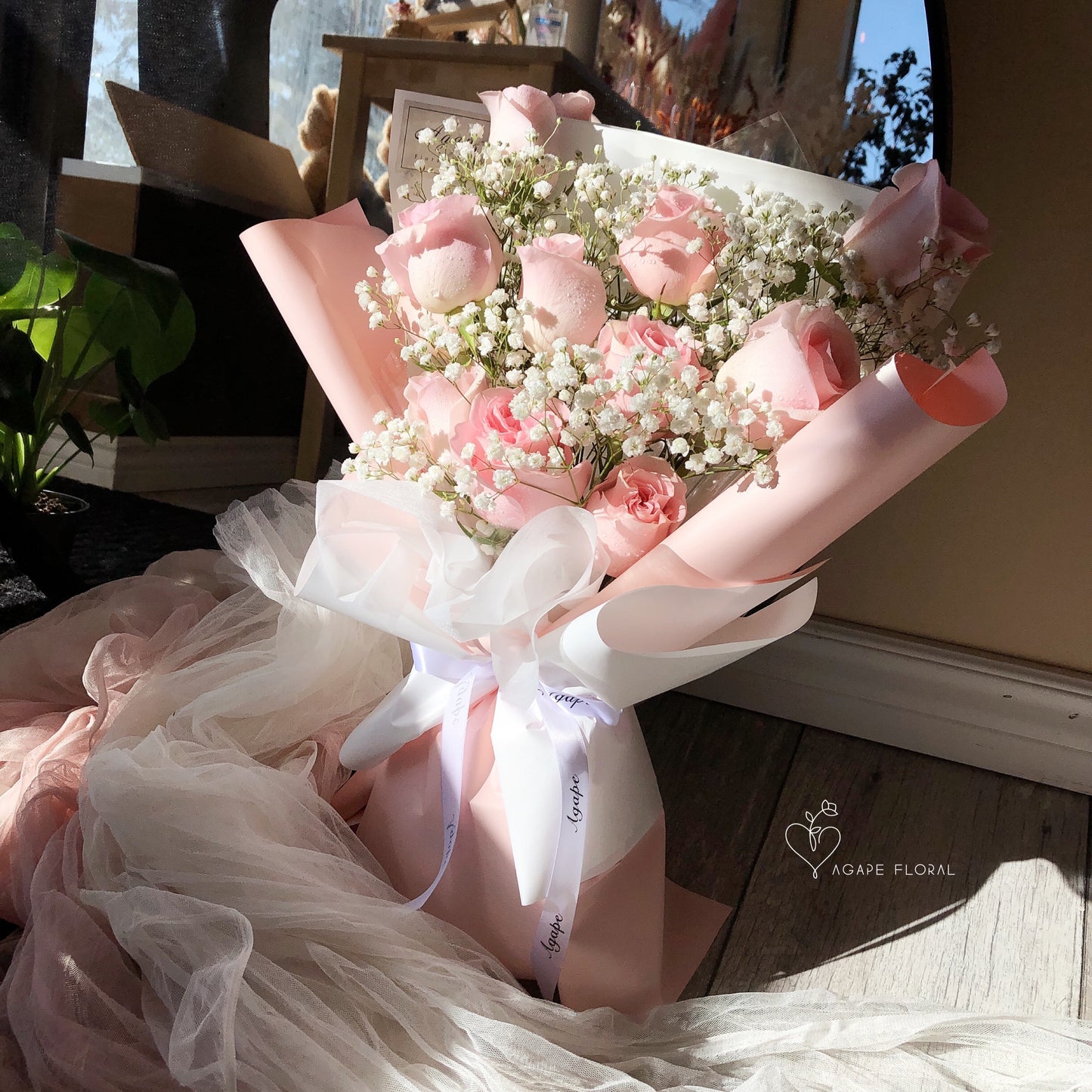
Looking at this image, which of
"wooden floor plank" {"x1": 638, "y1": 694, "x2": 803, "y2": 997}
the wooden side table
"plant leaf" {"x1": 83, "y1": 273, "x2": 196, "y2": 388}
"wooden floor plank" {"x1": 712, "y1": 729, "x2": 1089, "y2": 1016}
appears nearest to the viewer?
"wooden floor plank" {"x1": 712, "y1": 729, "x2": 1089, "y2": 1016}

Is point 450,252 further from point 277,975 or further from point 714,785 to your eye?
point 714,785

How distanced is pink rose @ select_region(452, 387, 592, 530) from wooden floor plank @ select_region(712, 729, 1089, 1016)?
0.45 meters

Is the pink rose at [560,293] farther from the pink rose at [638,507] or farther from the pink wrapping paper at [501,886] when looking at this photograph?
the pink wrapping paper at [501,886]

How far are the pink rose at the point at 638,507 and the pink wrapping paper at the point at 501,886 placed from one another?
0.51 feet

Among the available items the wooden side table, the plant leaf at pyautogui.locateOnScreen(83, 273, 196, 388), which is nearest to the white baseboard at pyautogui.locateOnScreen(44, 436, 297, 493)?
the plant leaf at pyautogui.locateOnScreen(83, 273, 196, 388)

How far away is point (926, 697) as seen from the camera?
1244mm

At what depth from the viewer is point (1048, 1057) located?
2.36 ft

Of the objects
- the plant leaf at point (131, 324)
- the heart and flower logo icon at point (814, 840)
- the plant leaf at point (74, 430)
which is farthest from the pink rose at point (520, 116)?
the heart and flower logo icon at point (814, 840)

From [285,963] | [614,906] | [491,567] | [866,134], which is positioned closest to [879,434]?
[491,567]

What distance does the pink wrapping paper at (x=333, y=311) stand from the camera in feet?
2.39

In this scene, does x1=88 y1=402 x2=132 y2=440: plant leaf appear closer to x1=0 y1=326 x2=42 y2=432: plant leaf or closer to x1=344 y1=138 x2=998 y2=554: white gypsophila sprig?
x1=0 y1=326 x2=42 y2=432: plant leaf

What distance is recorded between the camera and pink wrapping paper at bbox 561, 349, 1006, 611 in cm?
57

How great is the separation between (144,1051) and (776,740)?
→ 83cm

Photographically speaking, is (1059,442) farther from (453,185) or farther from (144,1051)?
(144,1051)
